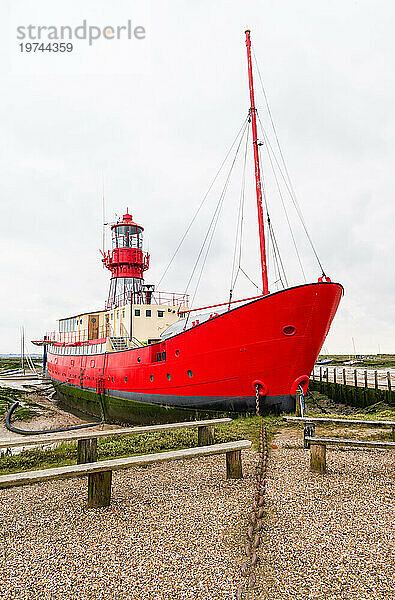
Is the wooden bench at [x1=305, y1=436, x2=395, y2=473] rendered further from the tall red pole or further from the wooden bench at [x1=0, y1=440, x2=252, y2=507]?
the tall red pole

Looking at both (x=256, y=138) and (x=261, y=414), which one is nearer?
(x=261, y=414)

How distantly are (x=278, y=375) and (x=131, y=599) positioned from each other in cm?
787

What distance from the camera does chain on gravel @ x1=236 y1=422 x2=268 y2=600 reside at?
8.74 feet

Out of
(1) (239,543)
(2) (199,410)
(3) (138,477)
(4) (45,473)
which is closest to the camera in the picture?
(1) (239,543)

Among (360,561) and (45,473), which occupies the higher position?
(45,473)

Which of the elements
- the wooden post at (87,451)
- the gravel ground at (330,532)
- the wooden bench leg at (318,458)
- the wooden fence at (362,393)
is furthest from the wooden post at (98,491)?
the wooden fence at (362,393)

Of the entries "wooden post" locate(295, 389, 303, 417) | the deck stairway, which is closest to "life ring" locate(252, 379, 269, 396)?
"wooden post" locate(295, 389, 303, 417)

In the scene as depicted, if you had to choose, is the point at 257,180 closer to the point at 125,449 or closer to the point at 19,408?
the point at 125,449

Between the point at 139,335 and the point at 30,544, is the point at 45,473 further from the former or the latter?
the point at 139,335

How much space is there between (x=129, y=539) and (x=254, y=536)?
1132 mm

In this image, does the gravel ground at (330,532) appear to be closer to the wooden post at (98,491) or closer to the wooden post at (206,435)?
the wooden post at (206,435)

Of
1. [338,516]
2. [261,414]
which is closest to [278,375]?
[261,414]

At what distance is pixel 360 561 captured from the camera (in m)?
3.01

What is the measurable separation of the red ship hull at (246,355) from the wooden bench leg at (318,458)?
4682 mm
